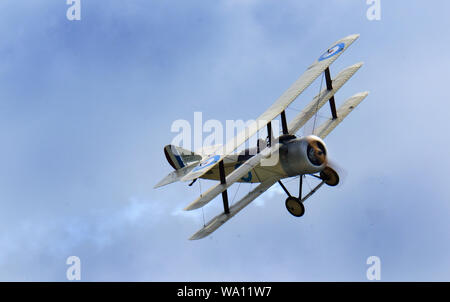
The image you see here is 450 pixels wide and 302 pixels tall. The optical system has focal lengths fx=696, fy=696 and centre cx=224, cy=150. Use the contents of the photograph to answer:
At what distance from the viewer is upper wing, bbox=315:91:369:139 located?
79.4ft

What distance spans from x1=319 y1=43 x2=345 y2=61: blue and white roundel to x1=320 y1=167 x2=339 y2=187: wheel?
4.04m

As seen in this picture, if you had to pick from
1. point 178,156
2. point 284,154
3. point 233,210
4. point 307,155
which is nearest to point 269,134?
point 284,154

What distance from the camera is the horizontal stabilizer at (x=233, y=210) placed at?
21.0 metres

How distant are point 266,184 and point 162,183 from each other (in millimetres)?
4908

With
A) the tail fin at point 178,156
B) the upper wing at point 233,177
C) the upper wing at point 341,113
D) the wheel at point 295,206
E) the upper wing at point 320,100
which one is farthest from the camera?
the tail fin at point 178,156

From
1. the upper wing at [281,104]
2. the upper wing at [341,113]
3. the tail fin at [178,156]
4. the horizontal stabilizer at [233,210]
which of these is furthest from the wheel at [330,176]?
the tail fin at [178,156]

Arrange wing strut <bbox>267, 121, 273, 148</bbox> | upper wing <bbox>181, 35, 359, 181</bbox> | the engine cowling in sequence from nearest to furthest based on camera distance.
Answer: upper wing <bbox>181, 35, 359, 181</bbox> → the engine cowling → wing strut <bbox>267, 121, 273, 148</bbox>

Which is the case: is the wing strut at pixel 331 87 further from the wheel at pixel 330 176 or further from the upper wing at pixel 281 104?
the wheel at pixel 330 176

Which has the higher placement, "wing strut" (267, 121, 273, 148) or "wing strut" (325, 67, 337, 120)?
"wing strut" (325, 67, 337, 120)

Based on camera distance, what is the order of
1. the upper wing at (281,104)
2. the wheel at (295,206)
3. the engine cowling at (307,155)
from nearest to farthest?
the upper wing at (281,104) < the engine cowling at (307,155) < the wheel at (295,206)

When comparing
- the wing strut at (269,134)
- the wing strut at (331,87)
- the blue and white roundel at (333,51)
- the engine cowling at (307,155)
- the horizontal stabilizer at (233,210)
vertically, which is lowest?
the horizontal stabilizer at (233,210)

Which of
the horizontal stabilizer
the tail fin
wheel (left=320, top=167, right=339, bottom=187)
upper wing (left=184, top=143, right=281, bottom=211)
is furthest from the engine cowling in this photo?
the tail fin

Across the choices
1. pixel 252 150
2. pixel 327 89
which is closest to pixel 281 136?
pixel 252 150

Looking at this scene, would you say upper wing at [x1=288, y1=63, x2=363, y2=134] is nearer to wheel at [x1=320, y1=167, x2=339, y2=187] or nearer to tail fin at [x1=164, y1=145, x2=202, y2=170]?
wheel at [x1=320, y1=167, x2=339, y2=187]
